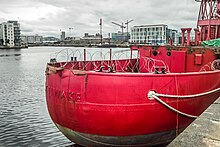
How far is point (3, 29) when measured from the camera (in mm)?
184500

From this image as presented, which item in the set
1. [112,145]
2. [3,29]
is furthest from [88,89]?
[3,29]

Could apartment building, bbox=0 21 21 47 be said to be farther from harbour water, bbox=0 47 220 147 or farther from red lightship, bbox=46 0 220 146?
red lightship, bbox=46 0 220 146

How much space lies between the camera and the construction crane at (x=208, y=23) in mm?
17828

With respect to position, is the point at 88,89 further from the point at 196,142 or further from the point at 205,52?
the point at 205,52

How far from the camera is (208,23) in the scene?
18484 mm

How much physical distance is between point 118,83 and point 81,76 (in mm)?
1224

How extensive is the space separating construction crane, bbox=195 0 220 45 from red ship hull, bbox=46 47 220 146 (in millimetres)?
9043

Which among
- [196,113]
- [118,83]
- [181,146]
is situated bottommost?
[196,113]

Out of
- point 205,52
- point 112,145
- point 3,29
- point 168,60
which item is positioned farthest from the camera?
point 3,29

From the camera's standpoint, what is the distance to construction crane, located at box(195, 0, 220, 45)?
17.8 meters

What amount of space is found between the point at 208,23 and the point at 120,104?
12635 millimetres

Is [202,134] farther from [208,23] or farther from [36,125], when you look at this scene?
[208,23]

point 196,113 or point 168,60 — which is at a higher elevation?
point 168,60

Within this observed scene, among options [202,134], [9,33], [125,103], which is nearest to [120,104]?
[125,103]
